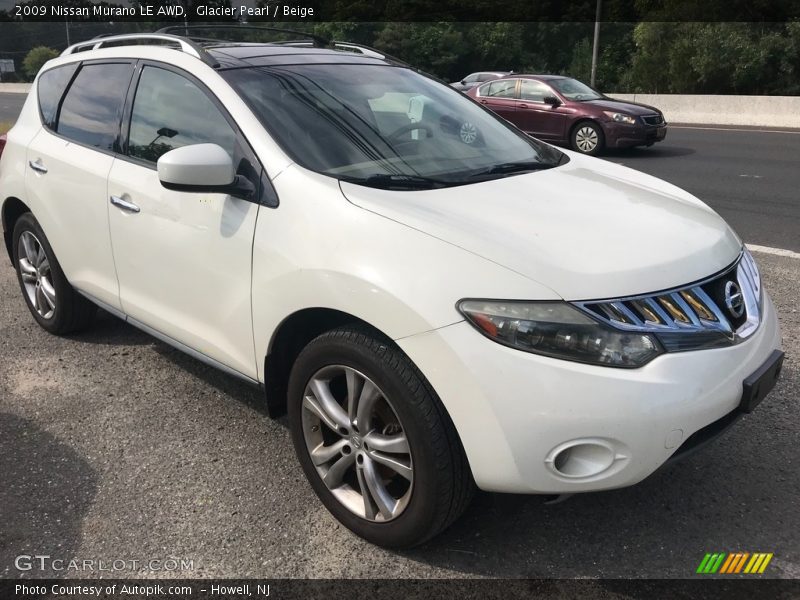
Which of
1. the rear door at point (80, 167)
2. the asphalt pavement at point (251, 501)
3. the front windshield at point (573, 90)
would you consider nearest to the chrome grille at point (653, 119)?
the front windshield at point (573, 90)

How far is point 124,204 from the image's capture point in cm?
333

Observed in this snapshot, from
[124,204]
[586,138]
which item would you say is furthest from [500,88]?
[124,204]

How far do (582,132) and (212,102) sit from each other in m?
11.4

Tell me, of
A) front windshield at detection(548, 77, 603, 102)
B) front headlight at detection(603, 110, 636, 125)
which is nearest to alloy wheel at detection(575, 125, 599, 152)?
front headlight at detection(603, 110, 636, 125)

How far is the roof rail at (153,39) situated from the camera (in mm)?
3229

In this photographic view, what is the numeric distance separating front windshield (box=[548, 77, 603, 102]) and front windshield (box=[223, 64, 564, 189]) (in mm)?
10867

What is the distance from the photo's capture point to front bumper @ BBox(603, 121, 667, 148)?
512 inches

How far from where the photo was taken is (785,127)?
1947cm

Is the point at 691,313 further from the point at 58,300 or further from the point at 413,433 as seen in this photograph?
the point at 58,300

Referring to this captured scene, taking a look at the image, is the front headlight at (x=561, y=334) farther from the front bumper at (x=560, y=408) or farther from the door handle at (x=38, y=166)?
the door handle at (x=38, y=166)

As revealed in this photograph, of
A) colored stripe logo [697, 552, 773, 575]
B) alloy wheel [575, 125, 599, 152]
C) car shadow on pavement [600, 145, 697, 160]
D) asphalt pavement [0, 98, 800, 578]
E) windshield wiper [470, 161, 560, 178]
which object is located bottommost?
car shadow on pavement [600, 145, 697, 160]

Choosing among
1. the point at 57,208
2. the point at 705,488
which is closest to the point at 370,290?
the point at 705,488

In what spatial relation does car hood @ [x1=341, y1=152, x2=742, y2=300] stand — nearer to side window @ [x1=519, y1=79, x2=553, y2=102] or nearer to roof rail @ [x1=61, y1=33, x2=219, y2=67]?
roof rail @ [x1=61, y1=33, x2=219, y2=67]

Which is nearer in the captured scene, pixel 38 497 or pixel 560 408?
pixel 560 408
